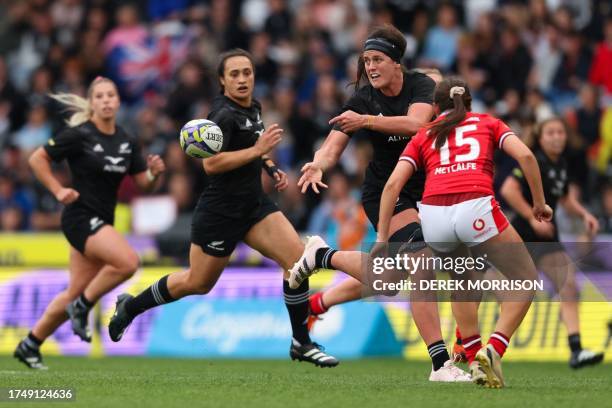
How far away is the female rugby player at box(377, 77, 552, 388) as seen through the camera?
8352mm

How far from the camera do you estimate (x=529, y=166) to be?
27.0 ft

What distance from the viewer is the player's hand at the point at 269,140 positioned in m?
9.50

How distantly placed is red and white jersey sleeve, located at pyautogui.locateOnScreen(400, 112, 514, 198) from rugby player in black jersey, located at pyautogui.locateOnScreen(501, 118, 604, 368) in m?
3.19

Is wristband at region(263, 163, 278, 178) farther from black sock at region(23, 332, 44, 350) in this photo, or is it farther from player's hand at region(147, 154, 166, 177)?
black sock at region(23, 332, 44, 350)

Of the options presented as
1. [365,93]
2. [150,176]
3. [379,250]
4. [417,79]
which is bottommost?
[379,250]

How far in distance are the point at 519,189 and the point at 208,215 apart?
3179 mm

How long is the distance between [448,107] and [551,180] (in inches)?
128

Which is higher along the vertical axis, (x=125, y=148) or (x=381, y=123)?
(x=381, y=123)

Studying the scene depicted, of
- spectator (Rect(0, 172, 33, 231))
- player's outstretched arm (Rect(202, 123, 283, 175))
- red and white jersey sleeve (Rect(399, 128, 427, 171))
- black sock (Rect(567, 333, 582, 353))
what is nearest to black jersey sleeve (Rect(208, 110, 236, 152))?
player's outstretched arm (Rect(202, 123, 283, 175))

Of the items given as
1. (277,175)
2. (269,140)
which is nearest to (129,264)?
(277,175)

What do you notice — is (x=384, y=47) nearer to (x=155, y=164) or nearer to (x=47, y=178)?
(x=155, y=164)

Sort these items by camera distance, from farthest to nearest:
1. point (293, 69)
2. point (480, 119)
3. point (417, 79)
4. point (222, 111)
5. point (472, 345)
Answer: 1. point (293, 69)
2. point (222, 111)
3. point (417, 79)
4. point (472, 345)
5. point (480, 119)

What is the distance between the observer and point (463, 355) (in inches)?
416

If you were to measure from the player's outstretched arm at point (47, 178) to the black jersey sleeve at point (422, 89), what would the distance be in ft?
10.8
